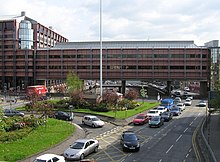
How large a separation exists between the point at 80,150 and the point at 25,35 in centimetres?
10333

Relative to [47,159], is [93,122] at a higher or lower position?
lower

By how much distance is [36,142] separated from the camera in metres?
28.4

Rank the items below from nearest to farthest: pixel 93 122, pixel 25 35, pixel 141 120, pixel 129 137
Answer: pixel 129 137 → pixel 93 122 → pixel 141 120 → pixel 25 35

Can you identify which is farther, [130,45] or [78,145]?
[130,45]

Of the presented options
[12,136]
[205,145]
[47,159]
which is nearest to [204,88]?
[205,145]

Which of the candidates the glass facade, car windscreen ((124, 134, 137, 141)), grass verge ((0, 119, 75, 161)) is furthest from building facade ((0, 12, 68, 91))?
car windscreen ((124, 134, 137, 141))

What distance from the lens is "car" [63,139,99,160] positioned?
24.8 meters

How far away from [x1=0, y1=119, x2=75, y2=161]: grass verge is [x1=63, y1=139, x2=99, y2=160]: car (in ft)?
8.86

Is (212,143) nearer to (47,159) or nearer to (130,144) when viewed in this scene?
(130,144)

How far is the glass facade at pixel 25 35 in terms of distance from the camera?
119713mm

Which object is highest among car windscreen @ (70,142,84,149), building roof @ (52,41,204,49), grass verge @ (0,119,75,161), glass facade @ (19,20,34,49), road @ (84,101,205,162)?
glass facade @ (19,20,34,49)

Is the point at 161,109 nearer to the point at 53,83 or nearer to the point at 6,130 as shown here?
the point at 6,130

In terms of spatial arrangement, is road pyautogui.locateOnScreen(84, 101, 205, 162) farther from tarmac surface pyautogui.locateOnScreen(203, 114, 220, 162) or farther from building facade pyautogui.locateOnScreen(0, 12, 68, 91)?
building facade pyautogui.locateOnScreen(0, 12, 68, 91)

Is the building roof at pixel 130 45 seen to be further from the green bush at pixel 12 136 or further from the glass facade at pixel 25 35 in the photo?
the green bush at pixel 12 136
